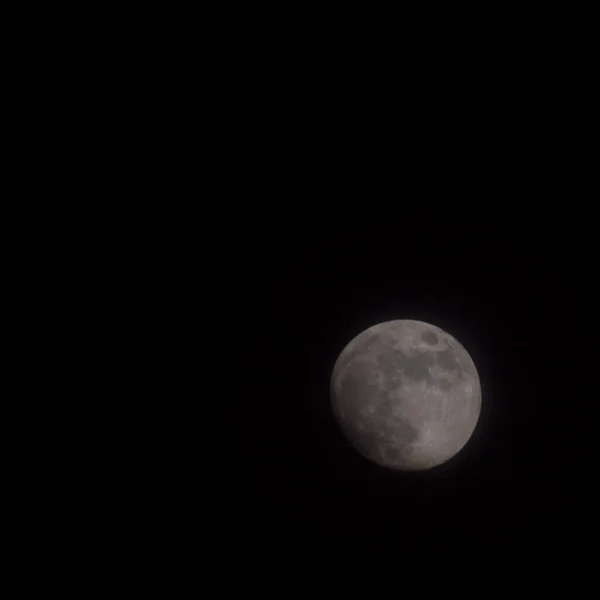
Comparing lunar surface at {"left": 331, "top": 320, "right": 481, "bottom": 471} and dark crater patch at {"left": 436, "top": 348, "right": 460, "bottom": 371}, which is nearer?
lunar surface at {"left": 331, "top": 320, "right": 481, "bottom": 471}

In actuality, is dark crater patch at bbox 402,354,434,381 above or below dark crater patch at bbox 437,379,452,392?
above

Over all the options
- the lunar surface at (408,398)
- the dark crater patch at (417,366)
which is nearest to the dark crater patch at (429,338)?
the lunar surface at (408,398)

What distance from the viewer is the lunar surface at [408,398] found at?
10.2 ft

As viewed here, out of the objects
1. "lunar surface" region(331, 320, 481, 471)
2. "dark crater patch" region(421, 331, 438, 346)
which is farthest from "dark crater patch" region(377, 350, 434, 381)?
"dark crater patch" region(421, 331, 438, 346)

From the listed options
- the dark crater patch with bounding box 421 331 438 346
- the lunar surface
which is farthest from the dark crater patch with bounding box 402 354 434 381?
the dark crater patch with bounding box 421 331 438 346

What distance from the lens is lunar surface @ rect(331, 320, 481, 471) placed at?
3.12 meters

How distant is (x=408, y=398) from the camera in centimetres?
312

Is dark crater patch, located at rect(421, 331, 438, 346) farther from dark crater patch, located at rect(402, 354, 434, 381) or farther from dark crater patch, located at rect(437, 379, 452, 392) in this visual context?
dark crater patch, located at rect(437, 379, 452, 392)

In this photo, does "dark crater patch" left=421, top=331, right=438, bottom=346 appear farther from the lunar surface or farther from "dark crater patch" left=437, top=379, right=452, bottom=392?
"dark crater patch" left=437, top=379, right=452, bottom=392

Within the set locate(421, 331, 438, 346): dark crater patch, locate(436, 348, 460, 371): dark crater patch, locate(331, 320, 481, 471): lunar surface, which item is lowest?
locate(331, 320, 481, 471): lunar surface

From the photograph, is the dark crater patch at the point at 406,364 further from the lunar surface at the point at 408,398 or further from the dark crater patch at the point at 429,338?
the dark crater patch at the point at 429,338

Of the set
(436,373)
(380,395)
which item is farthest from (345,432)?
(436,373)

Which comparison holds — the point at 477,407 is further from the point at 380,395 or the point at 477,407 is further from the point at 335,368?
the point at 335,368

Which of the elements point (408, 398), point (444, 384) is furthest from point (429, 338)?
point (408, 398)
